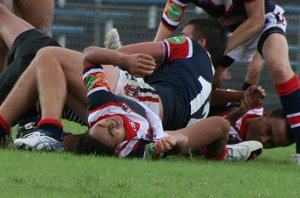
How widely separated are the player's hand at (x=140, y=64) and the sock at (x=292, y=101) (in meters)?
1.58

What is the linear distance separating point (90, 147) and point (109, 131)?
228 mm

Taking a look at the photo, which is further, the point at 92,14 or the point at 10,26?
the point at 92,14

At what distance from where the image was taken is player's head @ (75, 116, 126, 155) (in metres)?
5.71

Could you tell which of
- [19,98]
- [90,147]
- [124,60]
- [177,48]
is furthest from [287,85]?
[19,98]

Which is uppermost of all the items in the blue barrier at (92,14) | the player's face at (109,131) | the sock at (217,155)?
the player's face at (109,131)

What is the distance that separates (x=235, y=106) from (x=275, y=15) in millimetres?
769

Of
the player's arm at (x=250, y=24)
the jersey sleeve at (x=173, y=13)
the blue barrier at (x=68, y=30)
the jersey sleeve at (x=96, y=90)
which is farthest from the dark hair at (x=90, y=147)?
the blue barrier at (x=68, y=30)

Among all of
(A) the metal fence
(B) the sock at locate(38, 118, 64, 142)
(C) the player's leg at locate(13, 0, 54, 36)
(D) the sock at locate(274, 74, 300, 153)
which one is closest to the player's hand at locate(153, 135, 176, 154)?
(B) the sock at locate(38, 118, 64, 142)

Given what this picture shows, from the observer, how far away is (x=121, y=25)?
13219 millimetres

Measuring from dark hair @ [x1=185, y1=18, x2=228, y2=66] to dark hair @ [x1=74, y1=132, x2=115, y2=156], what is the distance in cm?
130

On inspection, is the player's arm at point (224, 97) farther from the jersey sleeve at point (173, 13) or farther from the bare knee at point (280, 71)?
the jersey sleeve at point (173, 13)

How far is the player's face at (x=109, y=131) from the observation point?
5707 mm

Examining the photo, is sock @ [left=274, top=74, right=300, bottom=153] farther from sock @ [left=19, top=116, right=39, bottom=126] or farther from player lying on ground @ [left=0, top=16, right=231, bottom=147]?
sock @ [left=19, top=116, right=39, bottom=126]

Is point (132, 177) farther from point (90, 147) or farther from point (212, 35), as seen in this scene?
point (212, 35)
